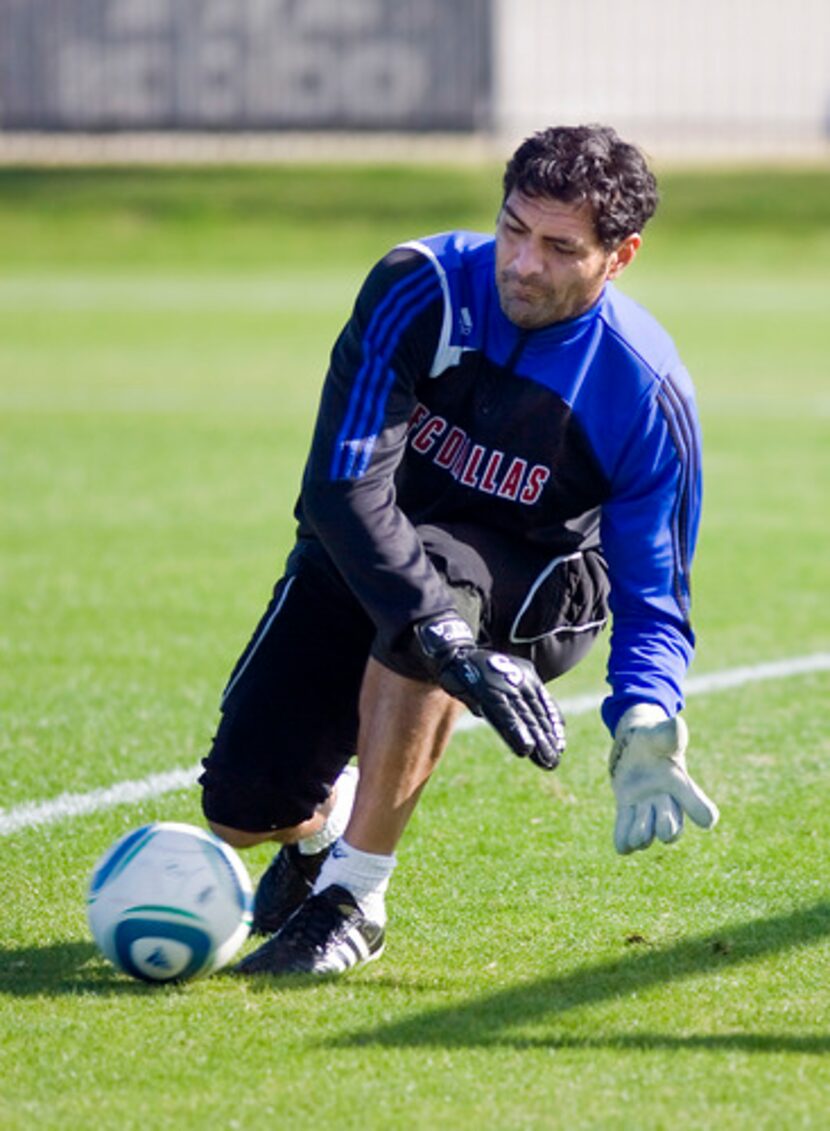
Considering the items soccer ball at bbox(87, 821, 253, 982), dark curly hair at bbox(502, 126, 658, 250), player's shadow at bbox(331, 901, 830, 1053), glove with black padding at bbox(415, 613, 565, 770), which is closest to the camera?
player's shadow at bbox(331, 901, 830, 1053)

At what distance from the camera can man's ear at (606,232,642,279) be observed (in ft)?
15.5

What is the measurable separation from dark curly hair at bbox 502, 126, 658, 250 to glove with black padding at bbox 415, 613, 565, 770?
0.97 meters

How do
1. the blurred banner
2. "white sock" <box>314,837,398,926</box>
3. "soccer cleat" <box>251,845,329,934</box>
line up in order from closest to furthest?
"white sock" <box>314,837,398,926</box> → "soccer cleat" <box>251,845,329,934</box> → the blurred banner

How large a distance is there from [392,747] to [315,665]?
1.32 ft

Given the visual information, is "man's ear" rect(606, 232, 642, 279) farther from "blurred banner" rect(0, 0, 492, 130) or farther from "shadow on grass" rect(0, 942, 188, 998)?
"blurred banner" rect(0, 0, 492, 130)

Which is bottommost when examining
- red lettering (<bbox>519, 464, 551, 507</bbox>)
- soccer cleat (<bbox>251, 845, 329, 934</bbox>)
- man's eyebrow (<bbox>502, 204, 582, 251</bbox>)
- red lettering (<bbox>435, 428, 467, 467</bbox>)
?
soccer cleat (<bbox>251, 845, 329, 934</bbox>)

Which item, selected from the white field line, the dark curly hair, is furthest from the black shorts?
the white field line

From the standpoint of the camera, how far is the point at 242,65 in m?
46.8

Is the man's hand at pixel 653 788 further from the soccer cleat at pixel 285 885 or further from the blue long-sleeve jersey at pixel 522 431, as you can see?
the soccer cleat at pixel 285 885

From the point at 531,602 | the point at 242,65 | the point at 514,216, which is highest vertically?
the point at 514,216

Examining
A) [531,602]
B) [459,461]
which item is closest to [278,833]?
[531,602]

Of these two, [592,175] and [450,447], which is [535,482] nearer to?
[450,447]

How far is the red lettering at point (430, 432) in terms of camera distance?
4.88m

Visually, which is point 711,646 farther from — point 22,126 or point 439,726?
point 22,126
